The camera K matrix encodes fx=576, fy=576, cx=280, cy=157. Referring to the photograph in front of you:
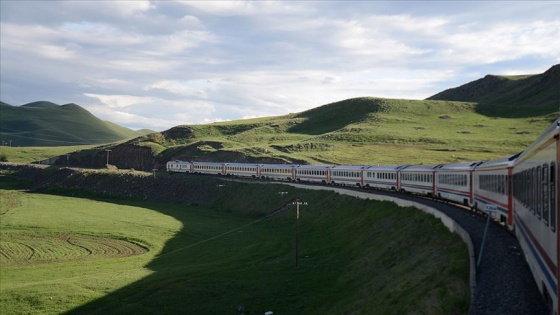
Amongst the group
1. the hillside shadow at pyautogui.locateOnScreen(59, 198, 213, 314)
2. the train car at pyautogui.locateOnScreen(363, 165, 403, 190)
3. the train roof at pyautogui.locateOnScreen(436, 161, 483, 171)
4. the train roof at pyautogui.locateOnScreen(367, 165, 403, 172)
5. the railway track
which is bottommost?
the hillside shadow at pyautogui.locateOnScreen(59, 198, 213, 314)

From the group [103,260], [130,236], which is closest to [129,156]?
[130,236]

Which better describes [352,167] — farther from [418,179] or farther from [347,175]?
[418,179]

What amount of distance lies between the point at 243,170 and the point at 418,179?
51.1 meters

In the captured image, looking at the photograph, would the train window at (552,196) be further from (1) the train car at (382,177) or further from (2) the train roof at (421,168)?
(1) the train car at (382,177)

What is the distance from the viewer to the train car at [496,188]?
76.9 ft

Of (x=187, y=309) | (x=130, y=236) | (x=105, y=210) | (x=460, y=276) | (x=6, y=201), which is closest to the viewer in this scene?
(x=460, y=276)

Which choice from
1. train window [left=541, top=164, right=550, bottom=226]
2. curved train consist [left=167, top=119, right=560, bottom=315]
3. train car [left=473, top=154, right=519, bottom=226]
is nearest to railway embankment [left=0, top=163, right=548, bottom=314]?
curved train consist [left=167, top=119, right=560, bottom=315]

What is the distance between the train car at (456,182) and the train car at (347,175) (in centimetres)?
1991

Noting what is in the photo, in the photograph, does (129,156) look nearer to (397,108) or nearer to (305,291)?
(397,108)

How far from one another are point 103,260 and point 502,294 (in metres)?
35.3

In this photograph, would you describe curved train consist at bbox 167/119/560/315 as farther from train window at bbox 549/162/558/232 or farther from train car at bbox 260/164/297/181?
train car at bbox 260/164/297/181

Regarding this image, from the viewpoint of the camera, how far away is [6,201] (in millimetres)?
90125

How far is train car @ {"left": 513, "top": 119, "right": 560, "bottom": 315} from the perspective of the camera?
35.3ft

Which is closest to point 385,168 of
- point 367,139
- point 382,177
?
A: point 382,177
